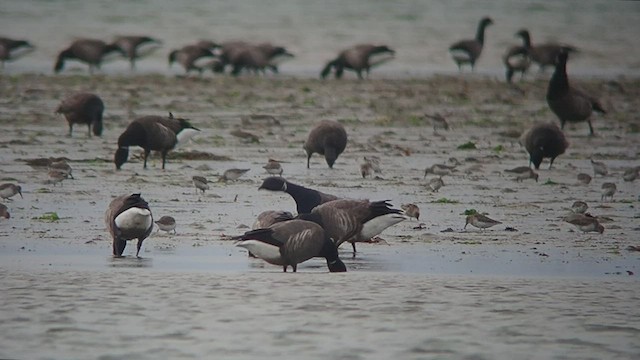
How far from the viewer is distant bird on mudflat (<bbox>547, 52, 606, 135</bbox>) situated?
72.0 feet

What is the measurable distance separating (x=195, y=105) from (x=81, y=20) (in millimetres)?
21013

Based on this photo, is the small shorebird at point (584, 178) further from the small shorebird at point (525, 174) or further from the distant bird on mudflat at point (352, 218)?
the distant bird on mudflat at point (352, 218)

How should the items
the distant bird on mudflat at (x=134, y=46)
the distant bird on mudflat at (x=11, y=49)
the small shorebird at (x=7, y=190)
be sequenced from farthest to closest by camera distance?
the distant bird on mudflat at (x=134, y=46) < the distant bird on mudflat at (x=11, y=49) < the small shorebird at (x=7, y=190)

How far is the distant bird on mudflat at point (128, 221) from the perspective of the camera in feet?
37.8

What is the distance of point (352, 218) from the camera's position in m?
12.0

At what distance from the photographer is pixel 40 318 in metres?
9.05

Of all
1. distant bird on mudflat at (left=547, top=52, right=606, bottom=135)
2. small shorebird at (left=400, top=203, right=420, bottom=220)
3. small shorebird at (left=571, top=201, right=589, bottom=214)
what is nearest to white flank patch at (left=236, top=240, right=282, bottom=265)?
small shorebird at (left=400, top=203, right=420, bottom=220)

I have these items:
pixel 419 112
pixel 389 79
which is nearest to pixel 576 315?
pixel 419 112

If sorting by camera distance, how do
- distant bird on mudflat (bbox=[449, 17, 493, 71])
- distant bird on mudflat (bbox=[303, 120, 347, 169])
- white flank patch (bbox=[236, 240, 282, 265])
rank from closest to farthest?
white flank patch (bbox=[236, 240, 282, 265]) → distant bird on mudflat (bbox=[303, 120, 347, 169]) → distant bird on mudflat (bbox=[449, 17, 493, 71])

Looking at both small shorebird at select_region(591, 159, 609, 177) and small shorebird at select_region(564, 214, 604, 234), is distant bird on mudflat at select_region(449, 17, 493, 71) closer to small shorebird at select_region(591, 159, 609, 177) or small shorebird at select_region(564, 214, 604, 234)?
small shorebird at select_region(591, 159, 609, 177)

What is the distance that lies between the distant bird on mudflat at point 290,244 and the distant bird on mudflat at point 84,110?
32.2 feet

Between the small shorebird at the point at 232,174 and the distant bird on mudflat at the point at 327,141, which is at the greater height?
the distant bird on mudflat at the point at 327,141

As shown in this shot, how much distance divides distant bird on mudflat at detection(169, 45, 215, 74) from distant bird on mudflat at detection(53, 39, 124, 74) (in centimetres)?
179

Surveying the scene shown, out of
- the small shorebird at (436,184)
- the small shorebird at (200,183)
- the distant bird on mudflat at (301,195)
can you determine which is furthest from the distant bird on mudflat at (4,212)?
the small shorebird at (436,184)
